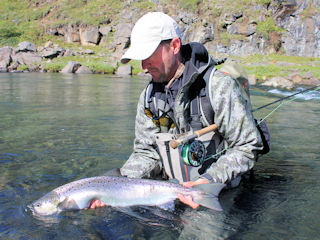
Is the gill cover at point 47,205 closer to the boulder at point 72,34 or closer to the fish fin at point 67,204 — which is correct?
the fish fin at point 67,204

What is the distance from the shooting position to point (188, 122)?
361cm

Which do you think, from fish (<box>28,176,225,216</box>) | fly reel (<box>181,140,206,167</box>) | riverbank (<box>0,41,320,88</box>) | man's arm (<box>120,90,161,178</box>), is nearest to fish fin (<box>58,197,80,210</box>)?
fish (<box>28,176,225,216</box>)

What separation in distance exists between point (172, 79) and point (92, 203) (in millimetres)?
1540

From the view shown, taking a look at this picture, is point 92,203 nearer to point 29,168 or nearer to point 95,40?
point 29,168

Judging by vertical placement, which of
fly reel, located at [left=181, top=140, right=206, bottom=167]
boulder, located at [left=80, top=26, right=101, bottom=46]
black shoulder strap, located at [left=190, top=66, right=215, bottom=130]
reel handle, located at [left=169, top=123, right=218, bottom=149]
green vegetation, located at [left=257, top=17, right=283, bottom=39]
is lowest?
fly reel, located at [left=181, top=140, right=206, bottom=167]

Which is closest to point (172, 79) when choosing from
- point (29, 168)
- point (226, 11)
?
point (29, 168)

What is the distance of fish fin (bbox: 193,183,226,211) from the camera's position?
2.94 metres

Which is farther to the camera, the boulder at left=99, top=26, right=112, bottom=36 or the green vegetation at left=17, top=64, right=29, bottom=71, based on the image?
the boulder at left=99, top=26, right=112, bottom=36

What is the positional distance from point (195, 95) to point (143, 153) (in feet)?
3.51

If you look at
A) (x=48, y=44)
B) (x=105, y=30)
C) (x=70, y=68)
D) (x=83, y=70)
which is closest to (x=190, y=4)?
(x=105, y=30)

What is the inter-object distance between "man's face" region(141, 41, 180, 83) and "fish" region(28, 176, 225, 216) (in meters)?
1.10

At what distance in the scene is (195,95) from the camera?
11.4 feet

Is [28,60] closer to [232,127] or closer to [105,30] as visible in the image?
[105,30]

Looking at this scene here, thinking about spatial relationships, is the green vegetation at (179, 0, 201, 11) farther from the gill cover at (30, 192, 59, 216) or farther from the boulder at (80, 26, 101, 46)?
the gill cover at (30, 192, 59, 216)
